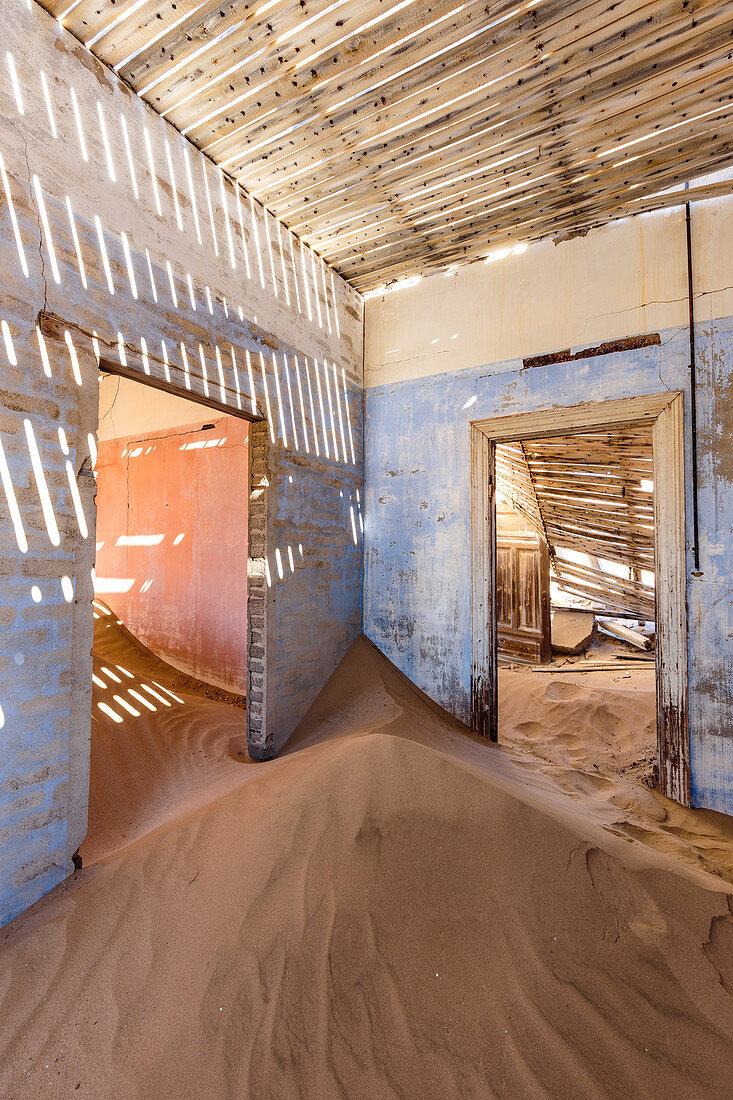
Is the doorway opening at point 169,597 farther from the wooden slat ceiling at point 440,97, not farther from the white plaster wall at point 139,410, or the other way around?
the wooden slat ceiling at point 440,97

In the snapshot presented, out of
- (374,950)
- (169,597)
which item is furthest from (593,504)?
(374,950)

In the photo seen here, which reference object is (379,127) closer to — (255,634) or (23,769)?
(255,634)

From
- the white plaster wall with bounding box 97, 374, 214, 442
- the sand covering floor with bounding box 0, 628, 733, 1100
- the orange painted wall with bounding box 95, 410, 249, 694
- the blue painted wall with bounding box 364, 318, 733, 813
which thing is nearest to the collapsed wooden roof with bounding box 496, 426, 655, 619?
the blue painted wall with bounding box 364, 318, 733, 813

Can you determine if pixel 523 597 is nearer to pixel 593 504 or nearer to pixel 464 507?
pixel 593 504

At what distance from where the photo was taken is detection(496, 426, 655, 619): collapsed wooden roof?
18.6 feet

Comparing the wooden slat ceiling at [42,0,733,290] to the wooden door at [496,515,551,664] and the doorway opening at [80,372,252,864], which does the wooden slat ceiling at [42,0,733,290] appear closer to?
the doorway opening at [80,372,252,864]

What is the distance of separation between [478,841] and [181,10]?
14.5 feet

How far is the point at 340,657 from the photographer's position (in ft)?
15.7

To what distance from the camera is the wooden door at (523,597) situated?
27.1 ft

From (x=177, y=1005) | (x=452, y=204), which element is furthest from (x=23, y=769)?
(x=452, y=204)

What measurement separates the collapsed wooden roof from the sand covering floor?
11.2ft

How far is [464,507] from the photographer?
4.52m

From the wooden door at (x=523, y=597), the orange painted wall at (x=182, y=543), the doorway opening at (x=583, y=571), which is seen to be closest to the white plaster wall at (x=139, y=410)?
the orange painted wall at (x=182, y=543)

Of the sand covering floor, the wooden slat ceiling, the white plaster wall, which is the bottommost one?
the sand covering floor
